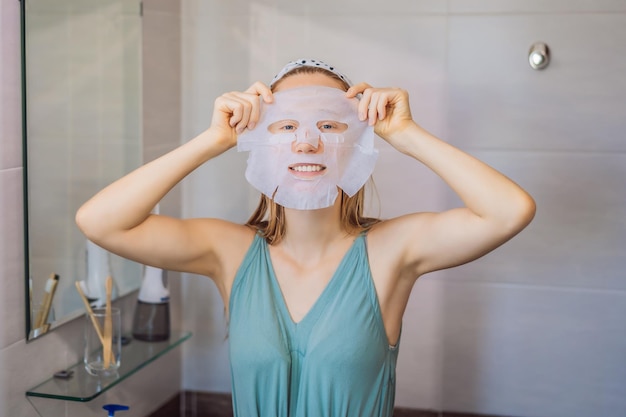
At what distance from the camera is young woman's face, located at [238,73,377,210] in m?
1.46

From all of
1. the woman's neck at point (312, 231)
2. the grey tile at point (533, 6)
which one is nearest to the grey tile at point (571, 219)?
the grey tile at point (533, 6)

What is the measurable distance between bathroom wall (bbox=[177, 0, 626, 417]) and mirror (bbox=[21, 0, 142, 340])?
36 cm

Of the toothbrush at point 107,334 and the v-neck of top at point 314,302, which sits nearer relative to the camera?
the v-neck of top at point 314,302

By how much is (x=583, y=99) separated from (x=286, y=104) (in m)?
1.03

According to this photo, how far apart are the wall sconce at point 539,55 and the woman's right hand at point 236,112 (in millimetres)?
940

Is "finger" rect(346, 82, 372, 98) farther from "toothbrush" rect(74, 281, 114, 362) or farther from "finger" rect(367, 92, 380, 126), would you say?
"toothbrush" rect(74, 281, 114, 362)

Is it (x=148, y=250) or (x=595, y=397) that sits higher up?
(x=148, y=250)

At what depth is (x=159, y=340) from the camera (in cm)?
210

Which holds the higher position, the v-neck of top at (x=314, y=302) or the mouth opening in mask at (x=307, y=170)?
the mouth opening in mask at (x=307, y=170)

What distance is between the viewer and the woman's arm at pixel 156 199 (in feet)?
4.72

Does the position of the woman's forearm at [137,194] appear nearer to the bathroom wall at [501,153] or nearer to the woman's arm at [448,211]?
the woman's arm at [448,211]

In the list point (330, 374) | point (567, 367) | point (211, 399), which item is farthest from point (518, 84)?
point (211, 399)

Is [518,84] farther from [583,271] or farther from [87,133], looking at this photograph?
[87,133]

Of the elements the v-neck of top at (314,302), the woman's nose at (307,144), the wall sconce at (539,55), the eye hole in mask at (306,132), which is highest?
the wall sconce at (539,55)
